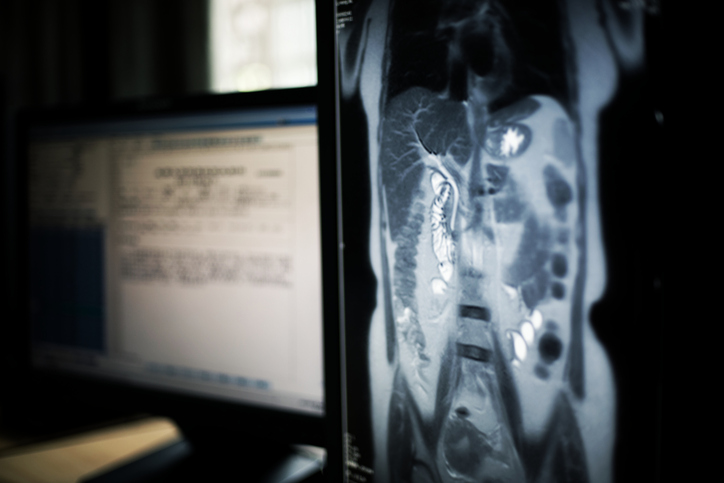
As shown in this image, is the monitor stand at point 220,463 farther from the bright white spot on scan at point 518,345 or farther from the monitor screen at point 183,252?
the bright white spot on scan at point 518,345

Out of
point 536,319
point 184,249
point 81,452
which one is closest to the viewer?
point 536,319

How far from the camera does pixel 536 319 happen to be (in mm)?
260

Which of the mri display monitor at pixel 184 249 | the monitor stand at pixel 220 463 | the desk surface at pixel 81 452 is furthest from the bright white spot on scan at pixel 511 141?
the desk surface at pixel 81 452

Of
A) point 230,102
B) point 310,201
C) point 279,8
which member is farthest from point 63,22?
point 310,201

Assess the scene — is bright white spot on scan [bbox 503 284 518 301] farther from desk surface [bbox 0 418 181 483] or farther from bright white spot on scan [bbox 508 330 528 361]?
desk surface [bbox 0 418 181 483]

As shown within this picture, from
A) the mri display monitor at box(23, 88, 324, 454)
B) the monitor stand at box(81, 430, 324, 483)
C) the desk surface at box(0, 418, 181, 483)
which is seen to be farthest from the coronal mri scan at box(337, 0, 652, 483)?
the desk surface at box(0, 418, 181, 483)

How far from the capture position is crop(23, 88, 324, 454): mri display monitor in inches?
20.9

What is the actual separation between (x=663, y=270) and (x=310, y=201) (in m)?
0.36

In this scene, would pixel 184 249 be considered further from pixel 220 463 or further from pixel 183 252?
pixel 220 463

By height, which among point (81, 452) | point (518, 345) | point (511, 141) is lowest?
point (81, 452)

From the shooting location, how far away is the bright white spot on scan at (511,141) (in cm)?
26

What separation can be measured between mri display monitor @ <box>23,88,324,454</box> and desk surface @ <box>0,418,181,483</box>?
0.40 feet

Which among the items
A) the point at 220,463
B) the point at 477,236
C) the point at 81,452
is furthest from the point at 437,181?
the point at 81,452

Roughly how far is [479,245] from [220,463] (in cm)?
52
